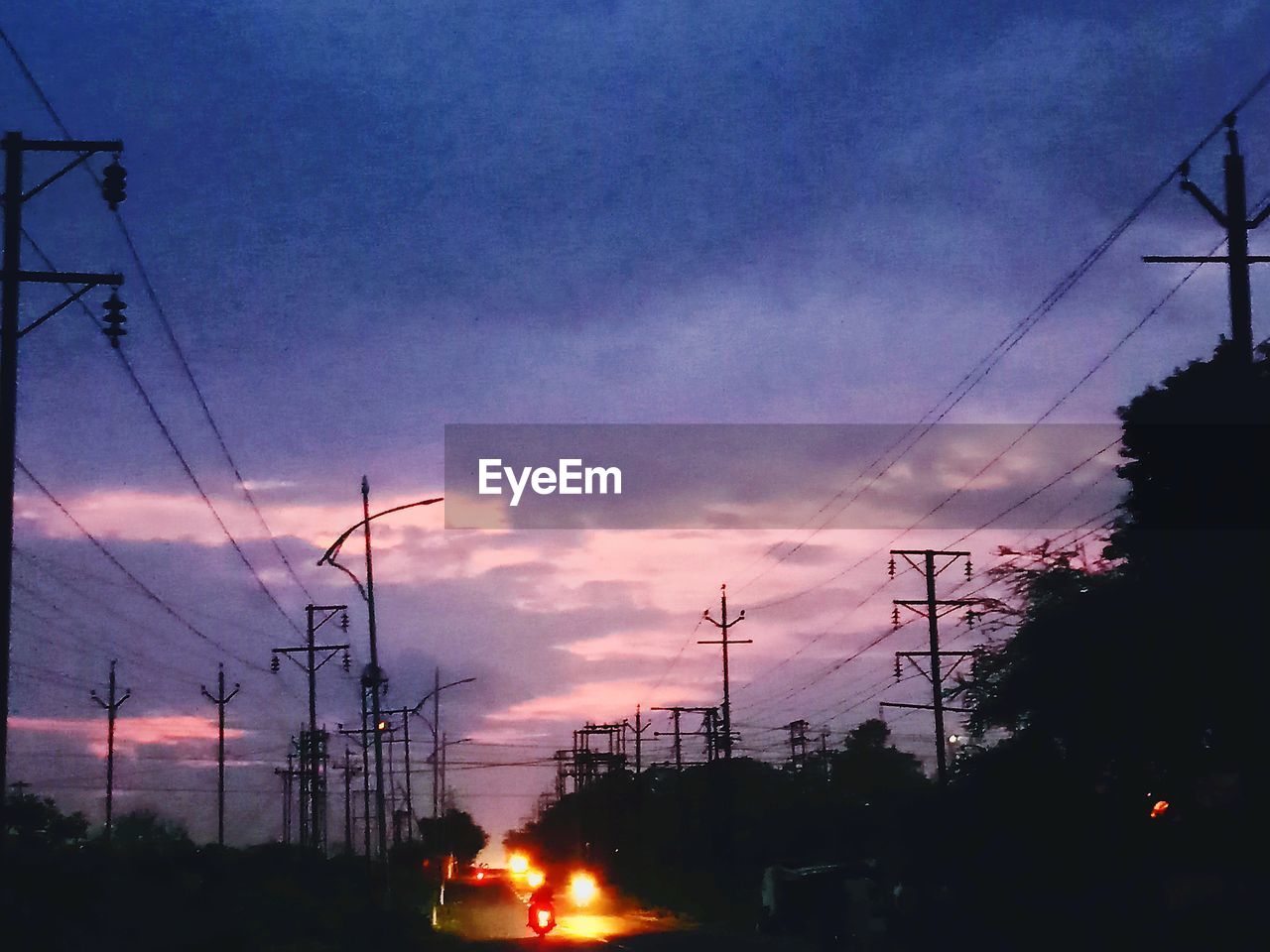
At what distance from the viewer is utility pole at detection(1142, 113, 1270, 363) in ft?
92.8

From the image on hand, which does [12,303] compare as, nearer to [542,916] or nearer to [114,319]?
[114,319]

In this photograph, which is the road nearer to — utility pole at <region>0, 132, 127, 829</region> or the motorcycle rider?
the motorcycle rider

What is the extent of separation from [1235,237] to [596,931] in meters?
42.0

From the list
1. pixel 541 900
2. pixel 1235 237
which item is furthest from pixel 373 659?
pixel 1235 237

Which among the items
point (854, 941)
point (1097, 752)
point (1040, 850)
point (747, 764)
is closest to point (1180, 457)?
point (1097, 752)

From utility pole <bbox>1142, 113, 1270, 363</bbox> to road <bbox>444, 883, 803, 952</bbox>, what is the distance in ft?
84.3

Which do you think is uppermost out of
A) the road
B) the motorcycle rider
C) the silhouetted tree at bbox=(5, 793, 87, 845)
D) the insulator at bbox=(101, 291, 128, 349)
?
the insulator at bbox=(101, 291, 128, 349)

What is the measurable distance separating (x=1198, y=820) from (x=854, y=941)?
9911mm

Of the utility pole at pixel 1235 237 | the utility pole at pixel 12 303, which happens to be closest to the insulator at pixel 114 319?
the utility pole at pixel 12 303

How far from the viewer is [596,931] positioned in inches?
2456

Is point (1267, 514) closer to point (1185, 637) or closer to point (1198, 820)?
point (1185, 637)

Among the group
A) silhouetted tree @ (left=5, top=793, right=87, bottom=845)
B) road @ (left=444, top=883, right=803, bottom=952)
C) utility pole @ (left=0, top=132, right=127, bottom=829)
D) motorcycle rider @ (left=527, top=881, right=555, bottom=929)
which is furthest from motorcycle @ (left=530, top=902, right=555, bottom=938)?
utility pole @ (left=0, top=132, right=127, bottom=829)

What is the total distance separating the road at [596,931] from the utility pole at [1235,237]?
25.7 m

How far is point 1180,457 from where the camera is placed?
126ft
